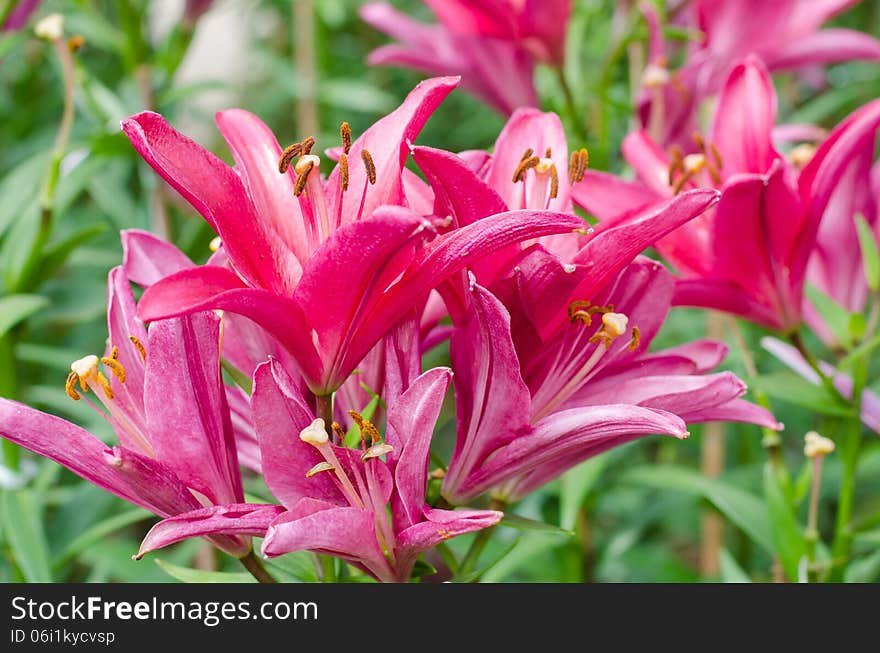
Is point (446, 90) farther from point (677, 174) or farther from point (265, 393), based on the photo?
point (677, 174)

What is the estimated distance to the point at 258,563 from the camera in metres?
0.46

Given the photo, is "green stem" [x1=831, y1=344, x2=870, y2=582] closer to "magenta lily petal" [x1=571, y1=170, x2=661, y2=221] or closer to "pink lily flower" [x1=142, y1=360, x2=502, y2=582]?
"magenta lily petal" [x1=571, y1=170, x2=661, y2=221]

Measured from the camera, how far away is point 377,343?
45 centimetres

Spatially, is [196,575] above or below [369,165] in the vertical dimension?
below

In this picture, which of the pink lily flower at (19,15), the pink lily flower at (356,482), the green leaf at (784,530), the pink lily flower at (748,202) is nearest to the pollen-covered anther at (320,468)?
the pink lily flower at (356,482)

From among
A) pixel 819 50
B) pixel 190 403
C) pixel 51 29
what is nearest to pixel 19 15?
pixel 51 29

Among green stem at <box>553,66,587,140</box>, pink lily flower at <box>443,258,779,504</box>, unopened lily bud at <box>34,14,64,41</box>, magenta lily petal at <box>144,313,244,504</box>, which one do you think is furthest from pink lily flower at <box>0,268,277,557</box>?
green stem at <box>553,66,587,140</box>

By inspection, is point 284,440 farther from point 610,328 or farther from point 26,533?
point 26,533

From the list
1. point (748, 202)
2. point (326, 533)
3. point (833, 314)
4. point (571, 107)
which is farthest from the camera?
point (571, 107)

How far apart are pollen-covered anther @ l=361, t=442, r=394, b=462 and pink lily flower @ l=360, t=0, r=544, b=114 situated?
1.60 feet

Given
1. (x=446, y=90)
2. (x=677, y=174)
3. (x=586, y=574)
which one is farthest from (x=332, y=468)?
(x=586, y=574)

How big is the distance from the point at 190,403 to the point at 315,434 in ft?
0.20

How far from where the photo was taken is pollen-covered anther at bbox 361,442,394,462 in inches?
15.9

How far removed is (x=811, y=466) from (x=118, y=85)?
37.3 inches
